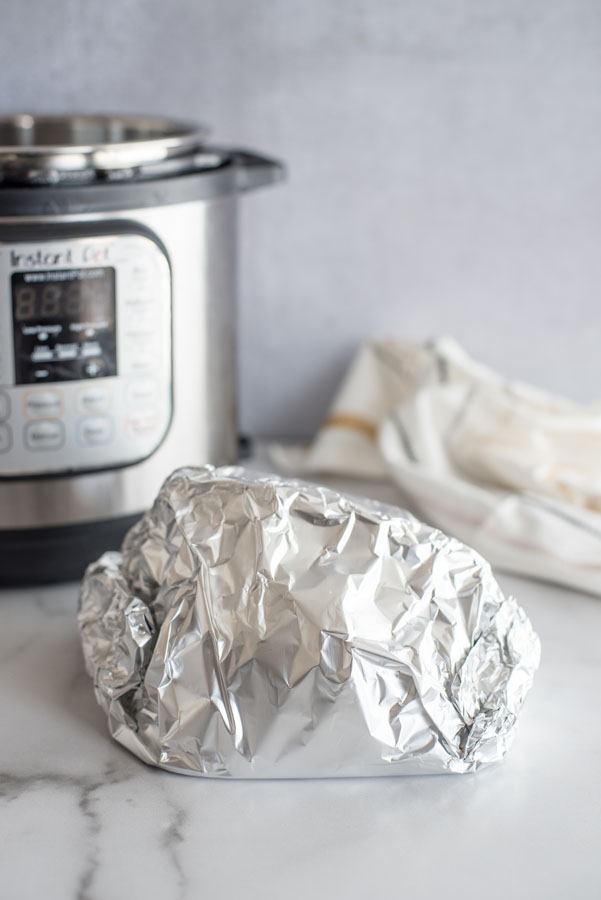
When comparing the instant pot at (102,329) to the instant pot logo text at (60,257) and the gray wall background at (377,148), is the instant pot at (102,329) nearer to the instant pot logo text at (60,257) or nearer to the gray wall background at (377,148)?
the instant pot logo text at (60,257)

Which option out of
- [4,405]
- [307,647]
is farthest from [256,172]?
[307,647]

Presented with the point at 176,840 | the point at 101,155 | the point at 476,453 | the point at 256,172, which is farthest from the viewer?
the point at 476,453

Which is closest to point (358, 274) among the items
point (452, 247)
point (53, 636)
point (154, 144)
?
point (452, 247)

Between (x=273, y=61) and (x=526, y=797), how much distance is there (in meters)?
0.62

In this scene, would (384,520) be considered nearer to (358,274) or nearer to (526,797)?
(526,797)

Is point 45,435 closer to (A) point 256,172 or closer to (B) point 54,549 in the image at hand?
(B) point 54,549

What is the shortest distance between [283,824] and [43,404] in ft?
0.94

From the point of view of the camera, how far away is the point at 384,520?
1.66ft

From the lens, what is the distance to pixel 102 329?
0.60 m

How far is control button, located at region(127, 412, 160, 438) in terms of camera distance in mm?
622

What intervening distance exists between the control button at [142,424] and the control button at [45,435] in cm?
4

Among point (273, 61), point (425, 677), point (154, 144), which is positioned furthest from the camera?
point (273, 61)

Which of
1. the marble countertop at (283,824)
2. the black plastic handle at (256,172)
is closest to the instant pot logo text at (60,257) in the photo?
the black plastic handle at (256,172)

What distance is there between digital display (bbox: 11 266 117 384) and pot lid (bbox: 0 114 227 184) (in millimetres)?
56
